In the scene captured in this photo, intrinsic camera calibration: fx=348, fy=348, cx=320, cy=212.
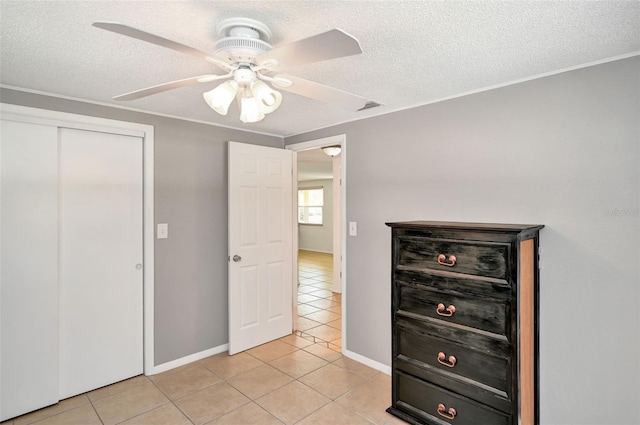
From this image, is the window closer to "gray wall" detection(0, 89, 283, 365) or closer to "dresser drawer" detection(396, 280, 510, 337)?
"gray wall" detection(0, 89, 283, 365)

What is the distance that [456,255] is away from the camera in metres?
2.03

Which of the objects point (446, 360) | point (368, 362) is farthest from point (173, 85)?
point (368, 362)

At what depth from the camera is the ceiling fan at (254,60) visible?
3.91ft

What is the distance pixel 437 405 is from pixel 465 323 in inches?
22.8

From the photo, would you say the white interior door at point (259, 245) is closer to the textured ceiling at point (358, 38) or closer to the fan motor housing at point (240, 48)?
the textured ceiling at point (358, 38)

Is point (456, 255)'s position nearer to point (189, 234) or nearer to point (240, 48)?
point (240, 48)

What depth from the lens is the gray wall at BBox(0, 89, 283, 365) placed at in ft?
9.66

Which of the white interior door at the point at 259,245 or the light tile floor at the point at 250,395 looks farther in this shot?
the white interior door at the point at 259,245

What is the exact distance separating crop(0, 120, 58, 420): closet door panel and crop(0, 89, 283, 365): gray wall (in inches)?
24.2

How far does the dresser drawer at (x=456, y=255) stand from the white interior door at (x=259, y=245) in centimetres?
163

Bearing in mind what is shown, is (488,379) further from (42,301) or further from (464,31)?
(42,301)

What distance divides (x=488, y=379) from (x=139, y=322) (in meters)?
2.61

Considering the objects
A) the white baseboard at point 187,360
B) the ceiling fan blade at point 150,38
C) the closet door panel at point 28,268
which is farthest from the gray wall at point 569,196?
the closet door panel at point 28,268

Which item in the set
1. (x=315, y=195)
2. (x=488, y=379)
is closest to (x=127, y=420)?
(x=488, y=379)
